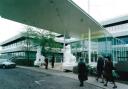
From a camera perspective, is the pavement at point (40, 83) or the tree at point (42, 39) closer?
the pavement at point (40, 83)

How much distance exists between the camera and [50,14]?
19516 mm

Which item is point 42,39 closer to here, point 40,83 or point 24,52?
point 24,52

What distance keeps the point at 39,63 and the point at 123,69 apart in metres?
19.3

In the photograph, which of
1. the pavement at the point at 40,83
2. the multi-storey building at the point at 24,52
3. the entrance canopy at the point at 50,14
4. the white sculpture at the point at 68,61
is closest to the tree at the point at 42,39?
the multi-storey building at the point at 24,52

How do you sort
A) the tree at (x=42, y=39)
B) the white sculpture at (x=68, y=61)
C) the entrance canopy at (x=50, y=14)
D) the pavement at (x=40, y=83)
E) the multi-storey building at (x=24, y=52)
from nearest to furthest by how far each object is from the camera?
the pavement at (x=40, y=83), the entrance canopy at (x=50, y=14), the white sculpture at (x=68, y=61), the tree at (x=42, y=39), the multi-storey building at (x=24, y=52)

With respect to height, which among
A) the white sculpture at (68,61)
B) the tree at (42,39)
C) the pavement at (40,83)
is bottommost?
the pavement at (40,83)

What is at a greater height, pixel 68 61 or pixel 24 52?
pixel 24 52

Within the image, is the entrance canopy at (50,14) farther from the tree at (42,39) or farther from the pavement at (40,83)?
the tree at (42,39)

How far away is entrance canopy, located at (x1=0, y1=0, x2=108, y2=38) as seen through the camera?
638 inches

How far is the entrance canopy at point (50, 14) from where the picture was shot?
16206mm

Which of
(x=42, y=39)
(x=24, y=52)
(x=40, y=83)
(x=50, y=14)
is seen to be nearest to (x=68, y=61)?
(x=50, y=14)

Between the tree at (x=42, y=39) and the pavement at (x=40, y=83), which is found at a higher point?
the tree at (x=42, y=39)

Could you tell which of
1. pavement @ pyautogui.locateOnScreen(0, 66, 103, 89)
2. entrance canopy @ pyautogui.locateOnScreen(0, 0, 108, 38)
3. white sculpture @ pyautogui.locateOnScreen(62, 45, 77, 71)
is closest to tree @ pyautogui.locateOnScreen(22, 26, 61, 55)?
entrance canopy @ pyautogui.locateOnScreen(0, 0, 108, 38)

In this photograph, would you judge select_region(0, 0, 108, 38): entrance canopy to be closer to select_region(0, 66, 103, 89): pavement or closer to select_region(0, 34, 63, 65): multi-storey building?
select_region(0, 66, 103, 89): pavement
